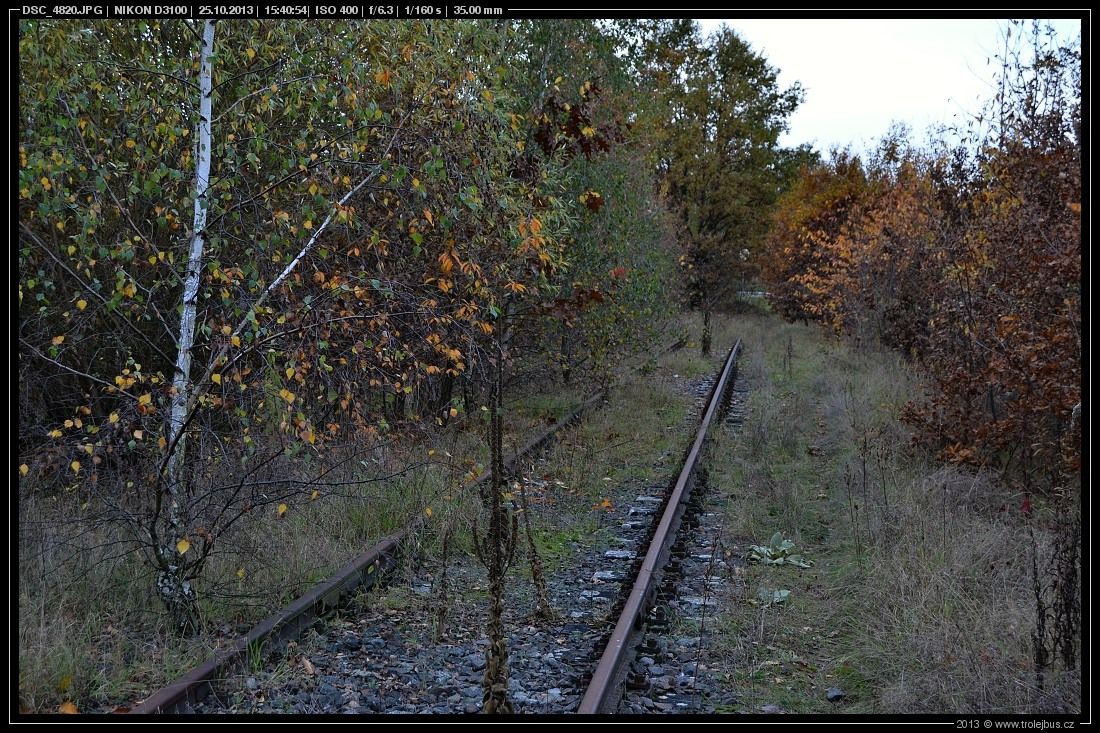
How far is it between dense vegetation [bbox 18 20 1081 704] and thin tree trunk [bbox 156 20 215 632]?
0.07ft

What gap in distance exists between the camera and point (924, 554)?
592cm

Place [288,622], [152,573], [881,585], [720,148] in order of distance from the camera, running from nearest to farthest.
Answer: [288,622] < [152,573] < [881,585] < [720,148]

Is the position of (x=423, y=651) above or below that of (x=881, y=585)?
below

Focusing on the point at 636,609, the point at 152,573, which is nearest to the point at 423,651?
the point at 636,609

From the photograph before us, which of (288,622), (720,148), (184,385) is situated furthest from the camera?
(720,148)

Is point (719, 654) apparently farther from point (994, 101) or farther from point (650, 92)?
point (650, 92)

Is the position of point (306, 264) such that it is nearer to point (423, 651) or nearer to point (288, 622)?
point (288, 622)

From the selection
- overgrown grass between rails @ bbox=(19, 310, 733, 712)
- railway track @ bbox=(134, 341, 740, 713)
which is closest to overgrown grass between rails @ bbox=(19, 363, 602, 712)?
overgrown grass between rails @ bbox=(19, 310, 733, 712)

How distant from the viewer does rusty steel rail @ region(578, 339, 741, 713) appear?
13.5 feet

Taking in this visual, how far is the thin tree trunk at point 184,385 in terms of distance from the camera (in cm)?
480

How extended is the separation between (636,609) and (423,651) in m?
1.42

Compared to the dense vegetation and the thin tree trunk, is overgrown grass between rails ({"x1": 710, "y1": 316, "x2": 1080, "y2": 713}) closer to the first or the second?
the dense vegetation

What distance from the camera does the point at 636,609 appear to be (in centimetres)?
511

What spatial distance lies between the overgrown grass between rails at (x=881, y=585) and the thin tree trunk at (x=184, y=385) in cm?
349
